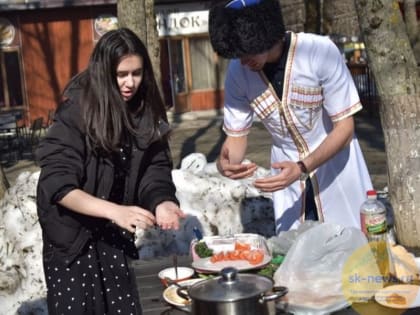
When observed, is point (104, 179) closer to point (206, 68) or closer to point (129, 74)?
point (129, 74)

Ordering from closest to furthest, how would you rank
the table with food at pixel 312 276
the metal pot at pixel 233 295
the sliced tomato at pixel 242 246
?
the metal pot at pixel 233 295, the table with food at pixel 312 276, the sliced tomato at pixel 242 246

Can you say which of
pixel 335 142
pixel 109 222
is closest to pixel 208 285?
pixel 109 222

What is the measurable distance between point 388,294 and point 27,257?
3.88 metres

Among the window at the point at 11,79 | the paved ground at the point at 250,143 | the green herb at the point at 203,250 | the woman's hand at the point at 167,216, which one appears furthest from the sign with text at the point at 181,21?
the woman's hand at the point at 167,216

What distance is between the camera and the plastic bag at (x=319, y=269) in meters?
2.71

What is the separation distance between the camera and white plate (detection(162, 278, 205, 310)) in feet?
9.27

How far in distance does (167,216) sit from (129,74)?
575mm

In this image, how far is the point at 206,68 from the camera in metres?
24.7

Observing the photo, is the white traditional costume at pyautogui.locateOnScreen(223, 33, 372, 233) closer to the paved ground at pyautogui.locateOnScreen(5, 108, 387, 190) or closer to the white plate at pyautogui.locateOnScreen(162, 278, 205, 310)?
the white plate at pyautogui.locateOnScreen(162, 278, 205, 310)

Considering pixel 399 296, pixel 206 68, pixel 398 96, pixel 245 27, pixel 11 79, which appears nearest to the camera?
pixel 399 296

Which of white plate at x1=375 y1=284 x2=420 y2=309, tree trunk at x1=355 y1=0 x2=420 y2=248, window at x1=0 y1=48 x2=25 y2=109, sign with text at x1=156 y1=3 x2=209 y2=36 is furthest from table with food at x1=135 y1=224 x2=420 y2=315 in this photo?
sign with text at x1=156 y1=3 x2=209 y2=36

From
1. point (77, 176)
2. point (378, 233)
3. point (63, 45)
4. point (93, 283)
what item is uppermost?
point (63, 45)

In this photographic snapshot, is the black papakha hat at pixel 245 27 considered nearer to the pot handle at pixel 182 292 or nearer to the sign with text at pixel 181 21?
the pot handle at pixel 182 292

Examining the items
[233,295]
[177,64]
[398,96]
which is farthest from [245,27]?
[177,64]
